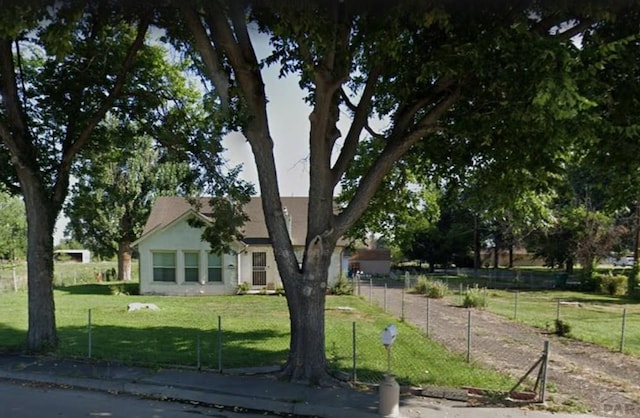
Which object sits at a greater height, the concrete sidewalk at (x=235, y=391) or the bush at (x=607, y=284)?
the concrete sidewalk at (x=235, y=391)

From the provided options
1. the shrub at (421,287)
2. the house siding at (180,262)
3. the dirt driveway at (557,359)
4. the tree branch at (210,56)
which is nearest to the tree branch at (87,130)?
the tree branch at (210,56)

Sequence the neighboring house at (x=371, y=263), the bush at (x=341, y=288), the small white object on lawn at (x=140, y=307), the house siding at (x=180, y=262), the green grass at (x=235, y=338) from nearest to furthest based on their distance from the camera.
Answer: the green grass at (x=235, y=338) < the small white object on lawn at (x=140, y=307) < the bush at (x=341, y=288) < the house siding at (x=180, y=262) < the neighboring house at (x=371, y=263)

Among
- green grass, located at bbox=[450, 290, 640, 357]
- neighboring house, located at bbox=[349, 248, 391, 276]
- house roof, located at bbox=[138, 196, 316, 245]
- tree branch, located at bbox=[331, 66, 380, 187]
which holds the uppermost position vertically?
tree branch, located at bbox=[331, 66, 380, 187]

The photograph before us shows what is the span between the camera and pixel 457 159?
10289 millimetres

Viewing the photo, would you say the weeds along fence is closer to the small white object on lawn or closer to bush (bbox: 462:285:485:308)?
bush (bbox: 462:285:485:308)

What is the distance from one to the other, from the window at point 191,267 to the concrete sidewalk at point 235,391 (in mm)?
17094

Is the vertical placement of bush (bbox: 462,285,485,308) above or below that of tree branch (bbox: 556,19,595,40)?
below

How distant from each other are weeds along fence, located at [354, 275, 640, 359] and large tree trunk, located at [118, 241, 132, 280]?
20212mm

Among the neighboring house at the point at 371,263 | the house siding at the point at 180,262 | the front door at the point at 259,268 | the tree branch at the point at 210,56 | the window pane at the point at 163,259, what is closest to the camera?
the tree branch at the point at 210,56

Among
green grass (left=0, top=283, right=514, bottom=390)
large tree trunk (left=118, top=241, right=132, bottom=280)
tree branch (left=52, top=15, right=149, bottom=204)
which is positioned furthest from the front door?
tree branch (left=52, top=15, right=149, bottom=204)

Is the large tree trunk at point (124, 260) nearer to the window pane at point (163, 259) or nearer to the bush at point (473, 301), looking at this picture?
the window pane at point (163, 259)

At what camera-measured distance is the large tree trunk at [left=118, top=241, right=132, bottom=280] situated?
40.2 meters

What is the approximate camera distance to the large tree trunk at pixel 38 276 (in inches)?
438

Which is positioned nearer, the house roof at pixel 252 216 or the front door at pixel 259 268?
the front door at pixel 259 268
